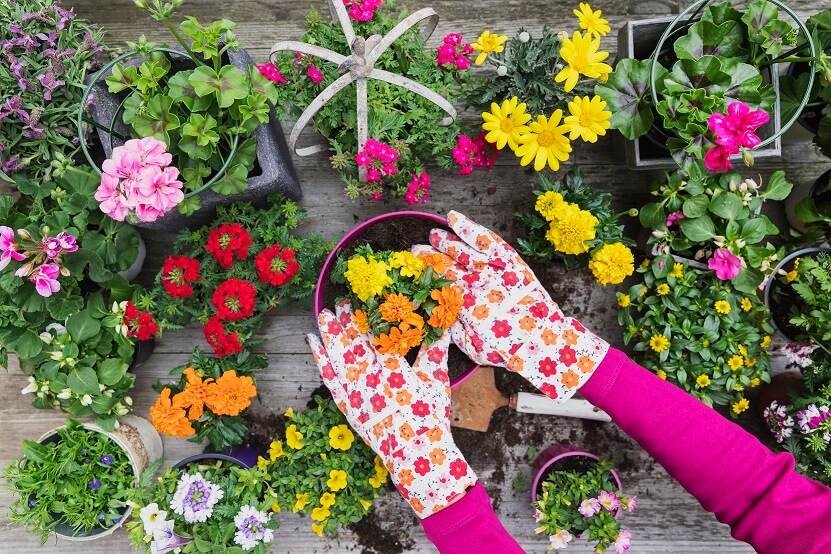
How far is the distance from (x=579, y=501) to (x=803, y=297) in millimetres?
865

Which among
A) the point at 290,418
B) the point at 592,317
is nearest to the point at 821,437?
the point at 592,317

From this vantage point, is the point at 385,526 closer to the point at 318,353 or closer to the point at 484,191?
the point at 318,353

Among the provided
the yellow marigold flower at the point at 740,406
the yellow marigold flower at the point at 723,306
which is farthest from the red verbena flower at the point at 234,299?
the yellow marigold flower at the point at 740,406

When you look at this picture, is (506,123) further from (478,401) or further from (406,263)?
(478,401)

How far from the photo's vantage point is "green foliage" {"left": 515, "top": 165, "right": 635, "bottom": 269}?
62.3 inches

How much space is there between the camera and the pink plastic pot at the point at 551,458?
65.7 inches

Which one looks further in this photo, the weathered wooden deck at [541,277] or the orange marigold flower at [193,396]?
the weathered wooden deck at [541,277]

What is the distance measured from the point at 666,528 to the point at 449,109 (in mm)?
1549

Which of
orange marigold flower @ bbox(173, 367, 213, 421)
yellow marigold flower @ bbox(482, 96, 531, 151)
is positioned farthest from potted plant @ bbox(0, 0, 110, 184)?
yellow marigold flower @ bbox(482, 96, 531, 151)

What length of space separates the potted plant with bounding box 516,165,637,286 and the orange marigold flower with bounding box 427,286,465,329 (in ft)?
1.17

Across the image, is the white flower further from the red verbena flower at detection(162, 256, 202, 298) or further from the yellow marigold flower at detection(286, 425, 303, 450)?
the red verbena flower at detection(162, 256, 202, 298)

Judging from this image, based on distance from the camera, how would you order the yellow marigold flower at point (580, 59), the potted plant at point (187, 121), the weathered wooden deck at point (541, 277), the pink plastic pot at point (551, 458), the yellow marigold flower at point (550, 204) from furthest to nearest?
the weathered wooden deck at point (541, 277) < the pink plastic pot at point (551, 458) < the yellow marigold flower at point (550, 204) < the yellow marigold flower at point (580, 59) < the potted plant at point (187, 121)

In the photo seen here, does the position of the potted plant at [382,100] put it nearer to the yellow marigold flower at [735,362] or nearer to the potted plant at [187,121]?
the potted plant at [187,121]

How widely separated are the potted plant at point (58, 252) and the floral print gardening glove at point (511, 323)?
35.1 inches
